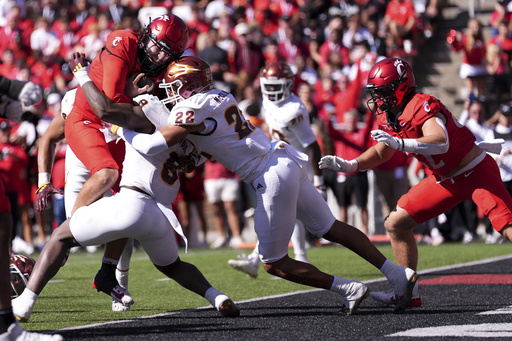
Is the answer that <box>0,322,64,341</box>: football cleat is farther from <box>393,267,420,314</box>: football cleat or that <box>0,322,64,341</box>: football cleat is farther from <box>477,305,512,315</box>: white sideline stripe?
<box>477,305,512,315</box>: white sideline stripe

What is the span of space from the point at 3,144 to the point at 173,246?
7.27 meters

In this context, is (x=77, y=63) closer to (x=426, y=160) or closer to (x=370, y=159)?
(x=370, y=159)

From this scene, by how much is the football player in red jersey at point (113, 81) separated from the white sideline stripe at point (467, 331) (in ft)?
7.04

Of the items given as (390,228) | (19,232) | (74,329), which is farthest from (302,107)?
(19,232)

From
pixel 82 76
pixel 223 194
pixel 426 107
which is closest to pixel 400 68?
pixel 426 107

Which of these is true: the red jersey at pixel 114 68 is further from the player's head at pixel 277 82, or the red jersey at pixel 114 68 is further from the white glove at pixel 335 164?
the player's head at pixel 277 82

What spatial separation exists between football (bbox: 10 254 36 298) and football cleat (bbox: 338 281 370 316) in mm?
2231

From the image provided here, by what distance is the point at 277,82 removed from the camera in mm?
8242

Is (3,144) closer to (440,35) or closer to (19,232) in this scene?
(19,232)

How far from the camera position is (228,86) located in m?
14.1

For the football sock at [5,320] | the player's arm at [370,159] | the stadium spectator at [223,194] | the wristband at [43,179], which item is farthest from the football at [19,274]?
the stadium spectator at [223,194]

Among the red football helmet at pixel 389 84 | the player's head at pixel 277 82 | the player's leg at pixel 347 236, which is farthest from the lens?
the player's head at pixel 277 82

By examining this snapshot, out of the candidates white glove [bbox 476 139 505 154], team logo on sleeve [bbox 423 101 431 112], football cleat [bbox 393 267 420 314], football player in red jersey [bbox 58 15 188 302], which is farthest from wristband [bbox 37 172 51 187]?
white glove [bbox 476 139 505 154]

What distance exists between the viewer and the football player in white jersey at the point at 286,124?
8.10m
